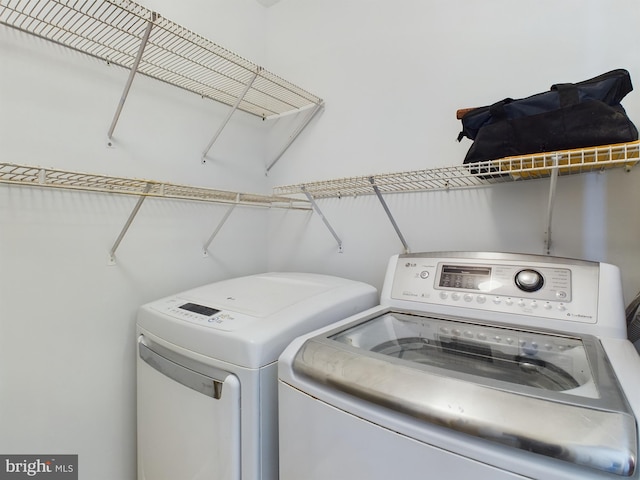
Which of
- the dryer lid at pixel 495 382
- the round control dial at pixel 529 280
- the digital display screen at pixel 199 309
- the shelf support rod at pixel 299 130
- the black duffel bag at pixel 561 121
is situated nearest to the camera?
the dryer lid at pixel 495 382

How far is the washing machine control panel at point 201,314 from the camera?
3.18ft

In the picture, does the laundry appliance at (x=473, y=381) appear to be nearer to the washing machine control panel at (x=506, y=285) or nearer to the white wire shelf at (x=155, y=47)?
the washing machine control panel at (x=506, y=285)

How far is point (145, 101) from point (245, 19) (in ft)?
3.04

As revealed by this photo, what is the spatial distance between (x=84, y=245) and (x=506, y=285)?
153 centimetres

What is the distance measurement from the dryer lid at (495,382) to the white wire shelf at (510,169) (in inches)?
18.9

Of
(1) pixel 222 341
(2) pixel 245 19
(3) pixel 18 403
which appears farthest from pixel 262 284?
(2) pixel 245 19

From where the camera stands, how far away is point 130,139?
4.55 ft

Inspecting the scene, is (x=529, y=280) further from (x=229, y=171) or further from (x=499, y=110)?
(x=229, y=171)

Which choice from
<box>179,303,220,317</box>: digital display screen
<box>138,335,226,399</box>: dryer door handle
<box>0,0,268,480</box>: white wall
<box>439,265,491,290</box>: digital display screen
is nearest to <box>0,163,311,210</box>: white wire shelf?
<box>0,0,268,480</box>: white wall

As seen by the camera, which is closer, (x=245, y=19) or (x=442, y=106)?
(x=442, y=106)

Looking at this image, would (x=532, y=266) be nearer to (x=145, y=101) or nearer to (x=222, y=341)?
(x=222, y=341)

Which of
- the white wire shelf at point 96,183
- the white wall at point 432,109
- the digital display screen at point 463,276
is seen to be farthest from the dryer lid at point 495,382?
the white wire shelf at point 96,183

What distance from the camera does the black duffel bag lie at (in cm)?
84

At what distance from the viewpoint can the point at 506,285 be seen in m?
1.01
